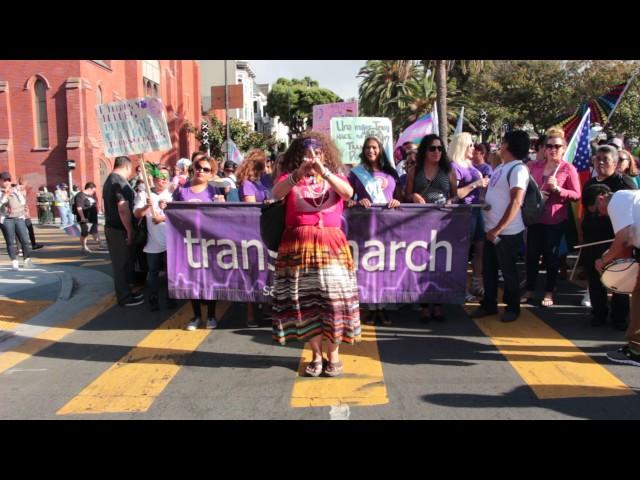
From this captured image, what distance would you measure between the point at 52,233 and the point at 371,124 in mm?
15170

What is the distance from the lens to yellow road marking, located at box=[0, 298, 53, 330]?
6.42 m

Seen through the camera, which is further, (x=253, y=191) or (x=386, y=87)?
(x=386, y=87)

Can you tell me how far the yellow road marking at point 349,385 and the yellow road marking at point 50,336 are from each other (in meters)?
2.66

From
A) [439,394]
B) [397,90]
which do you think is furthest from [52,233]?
[397,90]

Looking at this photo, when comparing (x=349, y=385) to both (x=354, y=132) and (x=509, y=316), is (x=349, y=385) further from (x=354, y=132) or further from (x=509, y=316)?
(x=354, y=132)

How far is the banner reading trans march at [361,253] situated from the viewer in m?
5.59

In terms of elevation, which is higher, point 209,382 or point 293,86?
point 293,86

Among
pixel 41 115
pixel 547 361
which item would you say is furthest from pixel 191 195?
pixel 41 115

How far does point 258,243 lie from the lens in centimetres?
575

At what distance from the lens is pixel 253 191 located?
6.35 metres

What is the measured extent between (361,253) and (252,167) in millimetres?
1717

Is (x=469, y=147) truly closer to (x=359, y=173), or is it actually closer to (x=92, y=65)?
(x=359, y=173)

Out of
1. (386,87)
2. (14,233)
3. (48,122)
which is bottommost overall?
(14,233)

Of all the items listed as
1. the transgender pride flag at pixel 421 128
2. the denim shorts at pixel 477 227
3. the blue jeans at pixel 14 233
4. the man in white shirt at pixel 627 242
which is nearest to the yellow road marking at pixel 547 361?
the man in white shirt at pixel 627 242
